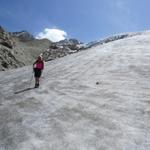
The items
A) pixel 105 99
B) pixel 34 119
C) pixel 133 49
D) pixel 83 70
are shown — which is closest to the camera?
pixel 34 119

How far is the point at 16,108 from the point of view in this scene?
14180 millimetres

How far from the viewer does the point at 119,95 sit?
46.0ft

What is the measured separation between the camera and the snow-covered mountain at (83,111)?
9.92 meters

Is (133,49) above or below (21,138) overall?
above

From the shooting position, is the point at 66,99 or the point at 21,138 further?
the point at 66,99

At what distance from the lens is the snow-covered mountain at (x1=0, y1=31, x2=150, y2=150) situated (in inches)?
391

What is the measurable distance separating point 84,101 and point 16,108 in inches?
124

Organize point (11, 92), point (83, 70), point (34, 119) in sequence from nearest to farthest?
point (34, 119)
point (11, 92)
point (83, 70)

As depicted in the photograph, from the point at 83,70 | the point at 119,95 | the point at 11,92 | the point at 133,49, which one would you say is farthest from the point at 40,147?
the point at 133,49

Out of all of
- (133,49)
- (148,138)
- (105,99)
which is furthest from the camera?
(133,49)

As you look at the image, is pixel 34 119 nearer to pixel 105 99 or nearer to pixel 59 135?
pixel 59 135

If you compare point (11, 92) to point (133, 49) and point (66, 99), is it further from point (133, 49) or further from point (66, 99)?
point (133, 49)

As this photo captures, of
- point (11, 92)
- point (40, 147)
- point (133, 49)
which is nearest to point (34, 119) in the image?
point (40, 147)

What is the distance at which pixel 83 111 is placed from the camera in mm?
12555
